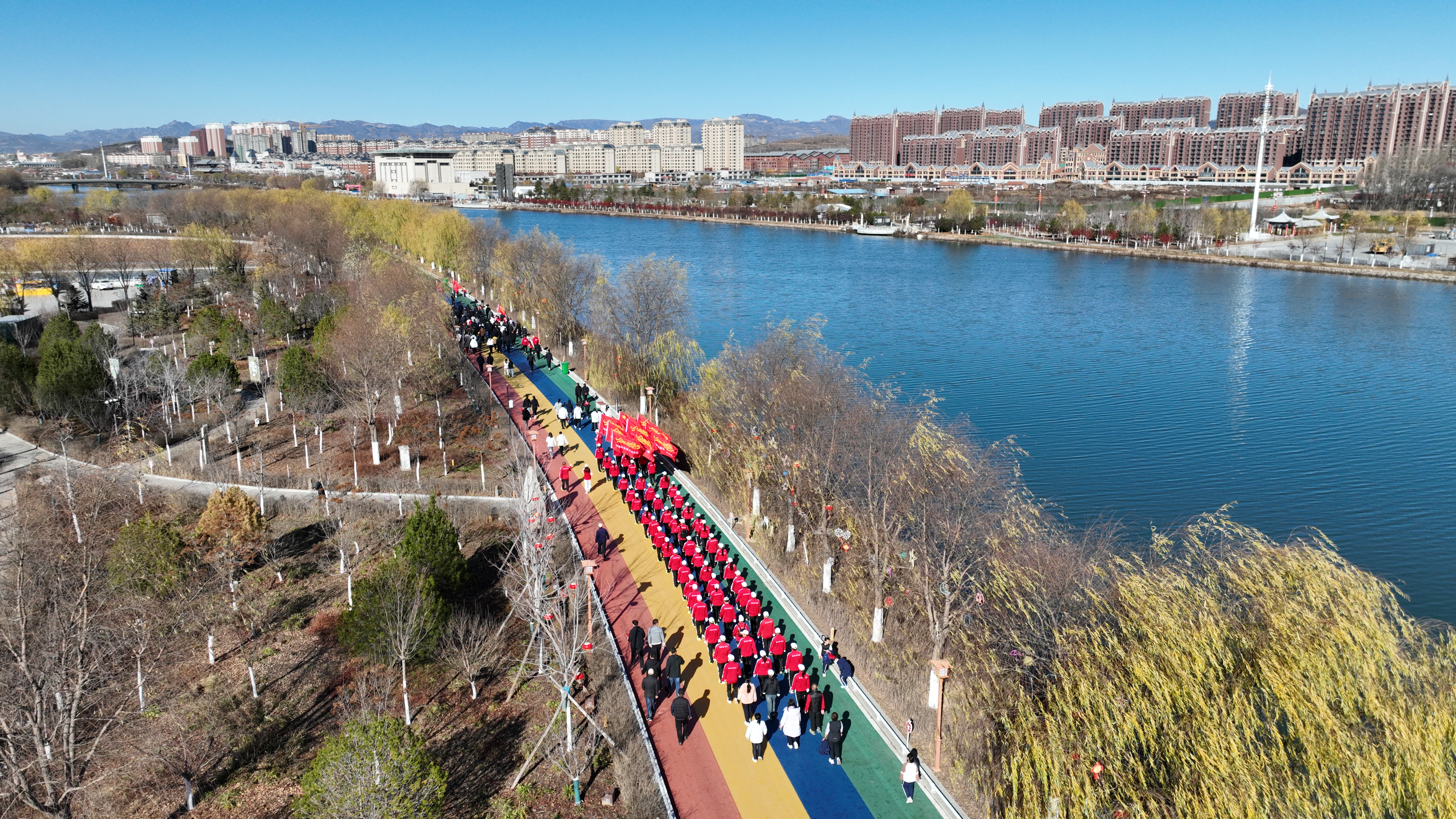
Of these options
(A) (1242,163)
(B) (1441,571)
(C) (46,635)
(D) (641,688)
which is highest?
(A) (1242,163)

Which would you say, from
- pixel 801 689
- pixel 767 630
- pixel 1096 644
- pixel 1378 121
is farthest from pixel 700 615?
pixel 1378 121

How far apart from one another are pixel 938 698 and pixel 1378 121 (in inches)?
→ 5917

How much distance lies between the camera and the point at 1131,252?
80.6 m

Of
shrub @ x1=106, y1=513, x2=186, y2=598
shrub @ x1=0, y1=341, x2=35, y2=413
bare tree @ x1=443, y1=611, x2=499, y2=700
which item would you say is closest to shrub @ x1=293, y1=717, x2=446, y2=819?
bare tree @ x1=443, y1=611, x2=499, y2=700

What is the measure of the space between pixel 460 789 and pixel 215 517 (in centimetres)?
966

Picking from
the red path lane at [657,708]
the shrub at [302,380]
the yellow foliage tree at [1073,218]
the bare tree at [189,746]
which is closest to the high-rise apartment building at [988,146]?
the yellow foliage tree at [1073,218]

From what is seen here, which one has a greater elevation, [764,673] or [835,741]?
[764,673]

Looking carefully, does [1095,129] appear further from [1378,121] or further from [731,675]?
[731,675]

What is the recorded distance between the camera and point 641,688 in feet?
→ 40.4

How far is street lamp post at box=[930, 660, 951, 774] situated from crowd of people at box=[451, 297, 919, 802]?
0.49 metres

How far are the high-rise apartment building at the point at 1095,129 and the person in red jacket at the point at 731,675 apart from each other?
546 feet

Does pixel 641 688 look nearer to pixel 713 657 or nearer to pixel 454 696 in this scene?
pixel 713 657

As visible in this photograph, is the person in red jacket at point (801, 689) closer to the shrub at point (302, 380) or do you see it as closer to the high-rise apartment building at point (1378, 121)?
the shrub at point (302, 380)

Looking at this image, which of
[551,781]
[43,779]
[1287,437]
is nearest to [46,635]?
[43,779]
